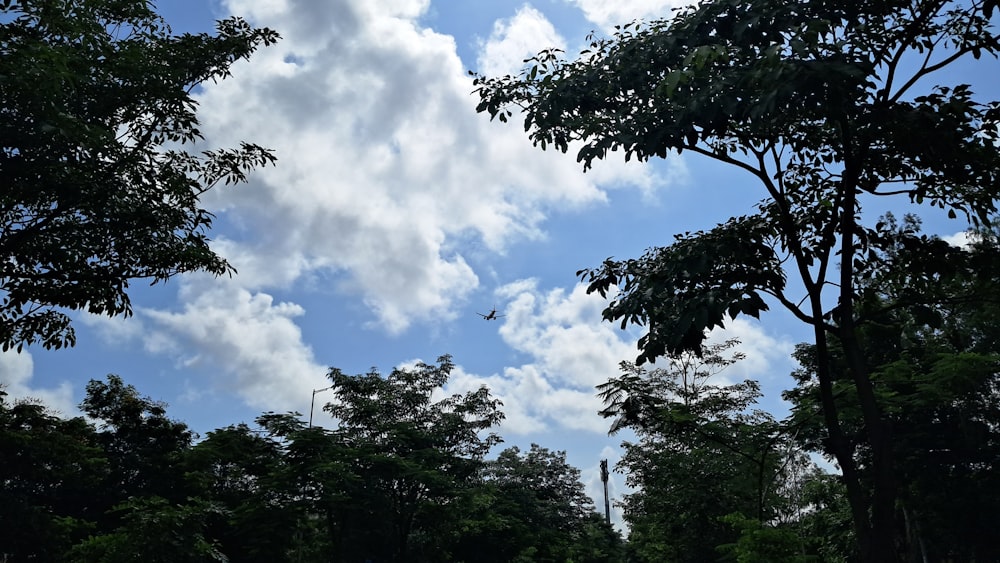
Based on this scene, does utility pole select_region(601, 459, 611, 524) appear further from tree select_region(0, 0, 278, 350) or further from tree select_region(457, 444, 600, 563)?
tree select_region(0, 0, 278, 350)

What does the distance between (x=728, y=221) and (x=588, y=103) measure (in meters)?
2.34

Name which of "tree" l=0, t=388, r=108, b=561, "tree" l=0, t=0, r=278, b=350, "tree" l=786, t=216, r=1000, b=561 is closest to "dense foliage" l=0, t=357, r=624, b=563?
"tree" l=0, t=388, r=108, b=561

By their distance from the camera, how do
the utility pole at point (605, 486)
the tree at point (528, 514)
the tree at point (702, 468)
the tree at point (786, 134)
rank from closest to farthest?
1. the tree at point (786, 134)
2. the tree at point (702, 468)
3. the tree at point (528, 514)
4. the utility pole at point (605, 486)

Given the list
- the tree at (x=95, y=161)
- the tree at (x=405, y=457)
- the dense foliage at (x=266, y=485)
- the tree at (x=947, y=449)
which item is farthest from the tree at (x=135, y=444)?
the tree at (x=947, y=449)

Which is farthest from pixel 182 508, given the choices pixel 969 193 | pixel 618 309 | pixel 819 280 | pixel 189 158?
pixel 969 193

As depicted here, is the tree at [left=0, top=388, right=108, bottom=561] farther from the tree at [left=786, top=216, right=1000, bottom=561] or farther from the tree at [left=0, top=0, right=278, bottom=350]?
the tree at [left=786, top=216, right=1000, bottom=561]

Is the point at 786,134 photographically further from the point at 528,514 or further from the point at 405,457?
the point at 528,514

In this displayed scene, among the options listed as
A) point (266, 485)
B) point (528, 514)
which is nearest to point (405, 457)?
point (266, 485)

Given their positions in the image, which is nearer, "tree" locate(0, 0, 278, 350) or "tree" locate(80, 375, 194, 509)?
"tree" locate(0, 0, 278, 350)

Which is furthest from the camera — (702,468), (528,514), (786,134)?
(528,514)

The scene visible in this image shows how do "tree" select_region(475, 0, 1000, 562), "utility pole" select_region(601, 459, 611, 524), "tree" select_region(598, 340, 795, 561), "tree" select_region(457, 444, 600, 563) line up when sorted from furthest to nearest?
1. "utility pole" select_region(601, 459, 611, 524)
2. "tree" select_region(457, 444, 600, 563)
3. "tree" select_region(598, 340, 795, 561)
4. "tree" select_region(475, 0, 1000, 562)

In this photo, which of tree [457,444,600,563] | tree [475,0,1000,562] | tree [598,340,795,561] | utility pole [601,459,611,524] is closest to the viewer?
tree [475,0,1000,562]

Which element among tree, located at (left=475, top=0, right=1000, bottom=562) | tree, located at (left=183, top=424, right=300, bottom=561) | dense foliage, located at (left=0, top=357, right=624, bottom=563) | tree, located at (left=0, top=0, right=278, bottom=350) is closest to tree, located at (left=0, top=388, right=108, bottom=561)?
dense foliage, located at (left=0, top=357, right=624, bottom=563)

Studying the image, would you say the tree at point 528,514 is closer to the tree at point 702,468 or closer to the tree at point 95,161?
the tree at point 702,468
